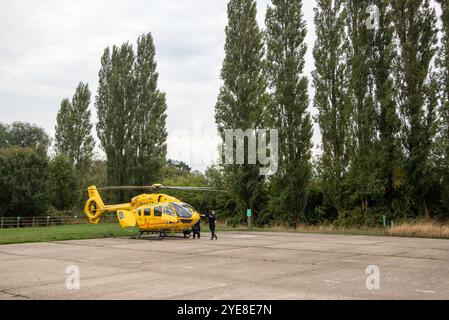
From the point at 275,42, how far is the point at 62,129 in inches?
1155

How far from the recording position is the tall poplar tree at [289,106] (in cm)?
2794

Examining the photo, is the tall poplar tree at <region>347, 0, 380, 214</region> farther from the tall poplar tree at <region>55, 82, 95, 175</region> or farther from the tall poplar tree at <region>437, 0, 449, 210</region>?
the tall poplar tree at <region>55, 82, 95, 175</region>

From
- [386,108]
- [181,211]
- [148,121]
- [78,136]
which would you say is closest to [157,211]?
[181,211]

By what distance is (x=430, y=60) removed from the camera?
25.1 meters

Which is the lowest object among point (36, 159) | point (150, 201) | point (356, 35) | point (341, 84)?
point (150, 201)

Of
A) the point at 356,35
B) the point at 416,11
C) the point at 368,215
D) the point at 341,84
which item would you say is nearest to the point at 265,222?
the point at 368,215

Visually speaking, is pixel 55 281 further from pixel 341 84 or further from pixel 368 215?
pixel 341 84

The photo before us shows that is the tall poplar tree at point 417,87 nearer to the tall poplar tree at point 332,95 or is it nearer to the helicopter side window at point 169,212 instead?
the tall poplar tree at point 332,95

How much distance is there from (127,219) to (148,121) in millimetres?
18738

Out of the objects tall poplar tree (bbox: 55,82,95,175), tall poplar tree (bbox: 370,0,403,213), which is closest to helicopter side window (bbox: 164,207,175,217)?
tall poplar tree (bbox: 370,0,403,213)

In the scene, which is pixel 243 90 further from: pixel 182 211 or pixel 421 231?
pixel 421 231

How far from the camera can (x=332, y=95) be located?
28.3 metres

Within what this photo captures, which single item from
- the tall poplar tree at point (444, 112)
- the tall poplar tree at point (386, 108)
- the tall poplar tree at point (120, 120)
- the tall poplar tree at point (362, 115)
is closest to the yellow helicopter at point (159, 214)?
the tall poplar tree at point (362, 115)
